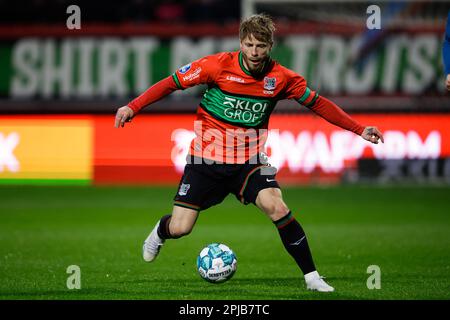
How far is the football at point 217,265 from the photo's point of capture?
7.09 m

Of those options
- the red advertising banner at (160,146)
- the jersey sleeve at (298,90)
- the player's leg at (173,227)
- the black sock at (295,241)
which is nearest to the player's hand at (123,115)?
the player's leg at (173,227)

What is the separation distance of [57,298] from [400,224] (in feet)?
22.2

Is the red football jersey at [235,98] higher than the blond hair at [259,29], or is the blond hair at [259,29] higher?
the blond hair at [259,29]

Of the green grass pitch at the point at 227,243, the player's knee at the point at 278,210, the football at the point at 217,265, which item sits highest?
the player's knee at the point at 278,210

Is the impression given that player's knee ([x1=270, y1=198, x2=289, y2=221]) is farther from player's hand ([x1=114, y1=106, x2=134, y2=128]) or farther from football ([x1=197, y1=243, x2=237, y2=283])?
player's hand ([x1=114, y1=106, x2=134, y2=128])

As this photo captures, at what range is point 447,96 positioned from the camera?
59.6 feet

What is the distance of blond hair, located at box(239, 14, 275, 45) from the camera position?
6.75 metres

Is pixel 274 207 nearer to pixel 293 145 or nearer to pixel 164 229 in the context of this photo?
pixel 164 229

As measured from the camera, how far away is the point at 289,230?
701 centimetres

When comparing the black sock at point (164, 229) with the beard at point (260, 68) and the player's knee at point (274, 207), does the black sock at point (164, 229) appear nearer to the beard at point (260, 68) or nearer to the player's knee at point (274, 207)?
the player's knee at point (274, 207)

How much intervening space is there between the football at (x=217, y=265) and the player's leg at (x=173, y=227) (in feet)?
1.02

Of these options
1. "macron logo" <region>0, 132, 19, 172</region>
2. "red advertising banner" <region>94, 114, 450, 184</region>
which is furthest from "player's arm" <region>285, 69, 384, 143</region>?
"macron logo" <region>0, 132, 19, 172</region>

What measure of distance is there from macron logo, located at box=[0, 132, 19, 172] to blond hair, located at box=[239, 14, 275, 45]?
1195 cm

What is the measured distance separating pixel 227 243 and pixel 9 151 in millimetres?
8822
